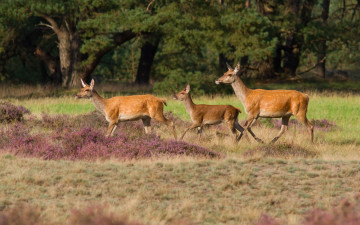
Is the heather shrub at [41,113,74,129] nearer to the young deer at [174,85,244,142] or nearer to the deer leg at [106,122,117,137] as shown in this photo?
the deer leg at [106,122,117,137]

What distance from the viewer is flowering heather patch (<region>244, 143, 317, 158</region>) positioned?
12742mm

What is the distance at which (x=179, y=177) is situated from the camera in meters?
10.3

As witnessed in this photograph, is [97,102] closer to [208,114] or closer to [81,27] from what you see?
[208,114]

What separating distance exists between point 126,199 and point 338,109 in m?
15.3

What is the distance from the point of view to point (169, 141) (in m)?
13.1

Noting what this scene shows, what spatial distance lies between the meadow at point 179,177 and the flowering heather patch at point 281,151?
0.08ft

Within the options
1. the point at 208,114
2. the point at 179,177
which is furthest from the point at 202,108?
the point at 179,177

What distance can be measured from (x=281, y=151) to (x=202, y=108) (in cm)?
232

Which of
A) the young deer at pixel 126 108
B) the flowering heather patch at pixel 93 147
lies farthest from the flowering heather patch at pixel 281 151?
the young deer at pixel 126 108

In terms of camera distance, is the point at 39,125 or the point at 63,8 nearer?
the point at 39,125

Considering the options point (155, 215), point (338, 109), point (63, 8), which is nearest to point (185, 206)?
point (155, 215)

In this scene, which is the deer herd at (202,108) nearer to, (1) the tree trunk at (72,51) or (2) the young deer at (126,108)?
(2) the young deer at (126,108)

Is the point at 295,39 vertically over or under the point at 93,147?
over

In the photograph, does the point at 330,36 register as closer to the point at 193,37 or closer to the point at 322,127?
the point at 193,37
